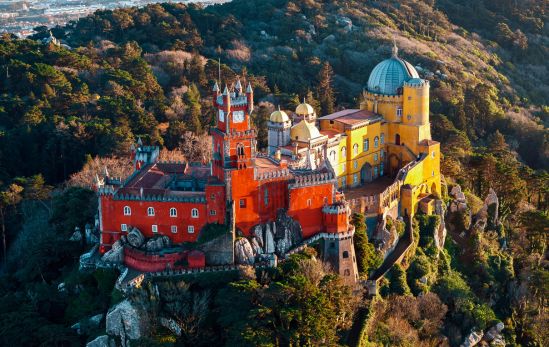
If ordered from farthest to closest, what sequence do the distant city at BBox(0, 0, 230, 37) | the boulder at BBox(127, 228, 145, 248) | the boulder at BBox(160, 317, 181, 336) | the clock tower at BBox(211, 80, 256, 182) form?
the distant city at BBox(0, 0, 230, 37) < the boulder at BBox(127, 228, 145, 248) < the clock tower at BBox(211, 80, 256, 182) < the boulder at BBox(160, 317, 181, 336)

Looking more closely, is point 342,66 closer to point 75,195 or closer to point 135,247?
point 75,195

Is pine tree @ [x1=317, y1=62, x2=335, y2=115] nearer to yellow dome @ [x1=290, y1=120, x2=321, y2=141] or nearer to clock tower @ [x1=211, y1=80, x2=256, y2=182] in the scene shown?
yellow dome @ [x1=290, y1=120, x2=321, y2=141]

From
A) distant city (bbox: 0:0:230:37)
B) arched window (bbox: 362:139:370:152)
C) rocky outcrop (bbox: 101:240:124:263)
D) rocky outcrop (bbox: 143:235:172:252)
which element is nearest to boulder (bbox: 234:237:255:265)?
rocky outcrop (bbox: 143:235:172:252)

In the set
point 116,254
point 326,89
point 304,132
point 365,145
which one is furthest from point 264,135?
point 116,254

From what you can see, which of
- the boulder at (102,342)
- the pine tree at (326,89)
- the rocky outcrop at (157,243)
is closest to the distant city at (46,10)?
the pine tree at (326,89)

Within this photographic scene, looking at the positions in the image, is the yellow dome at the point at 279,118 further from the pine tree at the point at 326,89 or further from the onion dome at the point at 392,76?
the pine tree at the point at 326,89

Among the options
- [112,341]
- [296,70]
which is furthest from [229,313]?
[296,70]
